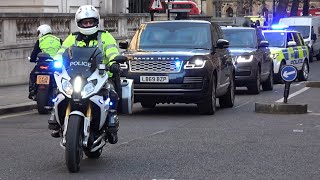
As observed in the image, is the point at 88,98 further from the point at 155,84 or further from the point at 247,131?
the point at 155,84

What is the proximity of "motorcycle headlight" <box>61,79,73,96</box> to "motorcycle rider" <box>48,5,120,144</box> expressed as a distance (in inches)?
17.0

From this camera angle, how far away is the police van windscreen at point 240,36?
20.9 m

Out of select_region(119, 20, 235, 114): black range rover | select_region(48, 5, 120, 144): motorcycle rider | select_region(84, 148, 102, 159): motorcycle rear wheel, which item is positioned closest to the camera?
select_region(48, 5, 120, 144): motorcycle rider

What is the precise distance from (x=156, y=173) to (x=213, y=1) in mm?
91668

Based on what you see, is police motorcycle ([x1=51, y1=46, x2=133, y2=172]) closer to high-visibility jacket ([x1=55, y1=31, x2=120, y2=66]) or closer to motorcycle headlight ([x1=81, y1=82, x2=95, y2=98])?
motorcycle headlight ([x1=81, y1=82, x2=95, y2=98])

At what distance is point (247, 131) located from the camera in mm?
11867

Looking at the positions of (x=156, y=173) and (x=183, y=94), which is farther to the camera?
(x=183, y=94)

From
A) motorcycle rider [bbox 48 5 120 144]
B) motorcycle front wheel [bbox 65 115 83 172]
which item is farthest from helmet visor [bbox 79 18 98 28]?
motorcycle front wheel [bbox 65 115 83 172]

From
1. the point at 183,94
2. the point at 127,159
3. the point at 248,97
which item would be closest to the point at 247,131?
the point at 183,94

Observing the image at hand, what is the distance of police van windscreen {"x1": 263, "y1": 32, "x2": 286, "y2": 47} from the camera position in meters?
24.9

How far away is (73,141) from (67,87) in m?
0.64

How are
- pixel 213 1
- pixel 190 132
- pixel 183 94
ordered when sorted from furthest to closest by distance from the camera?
pixel 213 1 < pixel 183 94 < pixel 190 132

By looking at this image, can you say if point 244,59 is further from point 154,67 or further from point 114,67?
point 114,67

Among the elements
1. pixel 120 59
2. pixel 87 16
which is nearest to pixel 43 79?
pixel 87 16
